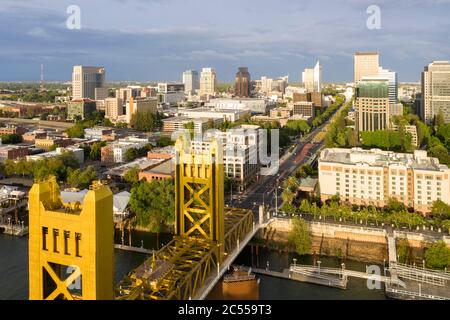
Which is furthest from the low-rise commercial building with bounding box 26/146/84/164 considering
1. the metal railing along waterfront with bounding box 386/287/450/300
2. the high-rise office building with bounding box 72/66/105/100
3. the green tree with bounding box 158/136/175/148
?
the high-rise office building with bounding box 72/66/105/100

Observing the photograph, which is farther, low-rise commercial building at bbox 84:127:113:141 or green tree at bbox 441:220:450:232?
low-rise commercial building at bbox 84:127:113:141

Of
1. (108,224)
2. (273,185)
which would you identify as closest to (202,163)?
(108,224)

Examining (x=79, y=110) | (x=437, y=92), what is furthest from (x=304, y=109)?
(x=79, y=110)

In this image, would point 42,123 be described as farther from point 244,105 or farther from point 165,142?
point 244,105

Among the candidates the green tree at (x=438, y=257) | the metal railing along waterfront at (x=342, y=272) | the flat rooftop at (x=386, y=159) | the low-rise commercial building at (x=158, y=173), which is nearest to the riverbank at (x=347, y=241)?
the green tree at (x=438, y=257)

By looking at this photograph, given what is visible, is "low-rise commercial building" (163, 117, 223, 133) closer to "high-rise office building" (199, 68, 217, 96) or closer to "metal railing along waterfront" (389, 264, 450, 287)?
"metal railing along waterfront" (389, 264, 450, 287)

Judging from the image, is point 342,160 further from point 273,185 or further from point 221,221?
point 221,221

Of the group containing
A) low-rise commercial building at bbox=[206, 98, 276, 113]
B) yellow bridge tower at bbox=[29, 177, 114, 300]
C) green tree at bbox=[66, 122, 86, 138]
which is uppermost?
low-rise commercial building at bbox=[206, 98, 276, 113]
